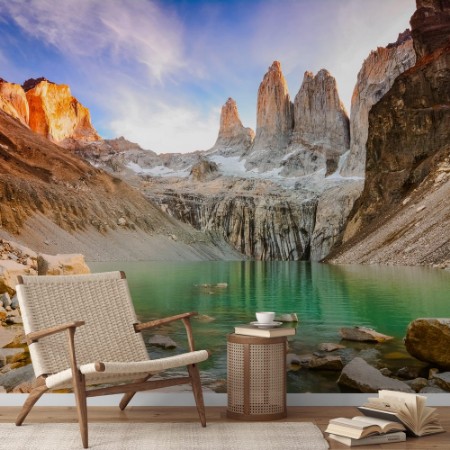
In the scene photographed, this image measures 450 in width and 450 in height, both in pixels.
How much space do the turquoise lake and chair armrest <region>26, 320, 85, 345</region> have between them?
165 centimetres

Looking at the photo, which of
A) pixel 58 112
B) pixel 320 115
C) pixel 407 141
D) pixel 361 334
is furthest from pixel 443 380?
pixel 407 141

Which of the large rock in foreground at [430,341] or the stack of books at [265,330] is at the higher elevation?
the stack of books at [265,330]

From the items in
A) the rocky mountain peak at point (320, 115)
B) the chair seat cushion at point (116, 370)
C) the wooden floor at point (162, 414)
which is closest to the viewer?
the chair seat cushion at point (116, 370)

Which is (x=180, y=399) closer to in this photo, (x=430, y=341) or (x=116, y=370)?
(x=116, y=370)

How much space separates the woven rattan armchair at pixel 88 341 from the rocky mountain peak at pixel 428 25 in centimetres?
362

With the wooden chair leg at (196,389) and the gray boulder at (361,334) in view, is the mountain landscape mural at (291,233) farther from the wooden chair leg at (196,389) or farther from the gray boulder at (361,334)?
the wooden chair leg at (196,389)

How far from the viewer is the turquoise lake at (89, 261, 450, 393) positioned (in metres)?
4.73

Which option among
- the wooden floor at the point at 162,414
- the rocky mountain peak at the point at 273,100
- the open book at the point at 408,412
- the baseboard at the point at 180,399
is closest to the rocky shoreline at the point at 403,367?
the baseboard at the point at 180,399

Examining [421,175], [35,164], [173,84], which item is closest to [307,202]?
[421,175]

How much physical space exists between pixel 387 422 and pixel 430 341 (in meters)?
1.82

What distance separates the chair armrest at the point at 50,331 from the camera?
2.67 meters

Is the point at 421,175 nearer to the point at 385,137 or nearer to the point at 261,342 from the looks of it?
the point at 385,137

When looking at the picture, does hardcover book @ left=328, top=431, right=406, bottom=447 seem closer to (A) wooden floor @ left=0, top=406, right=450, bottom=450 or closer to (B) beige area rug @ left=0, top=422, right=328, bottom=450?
(B) beige area rug @ left=0, top=422, right=328, bottom=450

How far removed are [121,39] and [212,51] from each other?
0.79 metres
